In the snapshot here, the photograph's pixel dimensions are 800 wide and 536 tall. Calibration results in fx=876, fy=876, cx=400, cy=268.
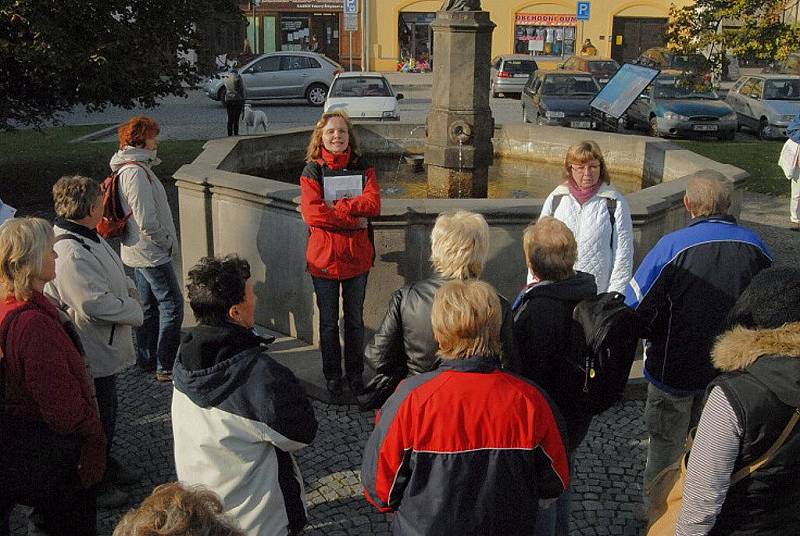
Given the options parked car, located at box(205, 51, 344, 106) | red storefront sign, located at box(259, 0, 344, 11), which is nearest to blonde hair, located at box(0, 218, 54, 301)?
parked car, located at box(205, 51, 344, 106)

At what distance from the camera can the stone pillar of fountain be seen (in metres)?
8.49

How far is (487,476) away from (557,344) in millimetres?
1023

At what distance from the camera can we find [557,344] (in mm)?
3727

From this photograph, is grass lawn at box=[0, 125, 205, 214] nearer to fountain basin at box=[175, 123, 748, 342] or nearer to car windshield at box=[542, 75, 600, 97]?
fountain basin at box=[175, 123, 748, 342]

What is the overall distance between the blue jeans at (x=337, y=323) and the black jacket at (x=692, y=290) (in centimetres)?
205

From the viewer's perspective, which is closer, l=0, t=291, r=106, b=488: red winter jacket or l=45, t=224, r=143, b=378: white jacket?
l=0, t=291, r=106, b=488: red winter jacket

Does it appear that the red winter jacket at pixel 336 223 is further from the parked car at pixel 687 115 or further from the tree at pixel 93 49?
the parked car at pixel 687 115

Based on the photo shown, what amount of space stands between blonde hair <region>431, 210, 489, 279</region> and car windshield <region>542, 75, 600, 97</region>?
18.7 m

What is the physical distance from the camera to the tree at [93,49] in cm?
1027

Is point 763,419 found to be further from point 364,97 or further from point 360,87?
point 360,87

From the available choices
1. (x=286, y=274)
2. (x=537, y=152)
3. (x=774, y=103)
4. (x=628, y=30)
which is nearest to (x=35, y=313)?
(x=286, y=274)

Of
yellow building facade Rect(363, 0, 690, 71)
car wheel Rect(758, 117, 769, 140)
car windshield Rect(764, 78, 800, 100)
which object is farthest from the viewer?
yellow building facade Rect(363, 0, 690, 71)

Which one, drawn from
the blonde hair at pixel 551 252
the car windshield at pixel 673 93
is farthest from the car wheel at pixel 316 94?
the blonde hair at pixel 551 252

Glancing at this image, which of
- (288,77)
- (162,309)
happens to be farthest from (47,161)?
(288,77)
